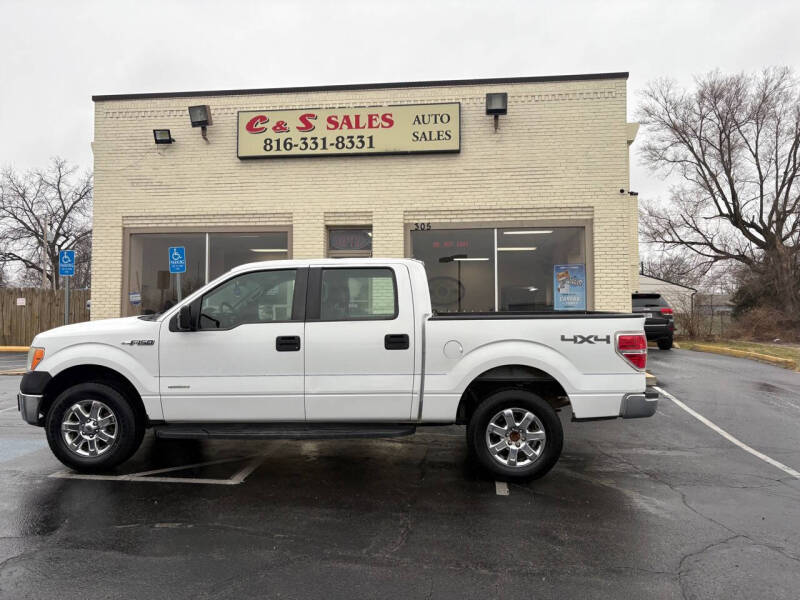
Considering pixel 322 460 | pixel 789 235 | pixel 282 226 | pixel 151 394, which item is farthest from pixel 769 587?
pixel 789 235

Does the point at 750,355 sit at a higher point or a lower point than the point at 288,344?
lower

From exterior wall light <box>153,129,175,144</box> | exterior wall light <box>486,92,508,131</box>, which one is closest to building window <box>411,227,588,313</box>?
exterior wall light <box>486,92,508,131</box>

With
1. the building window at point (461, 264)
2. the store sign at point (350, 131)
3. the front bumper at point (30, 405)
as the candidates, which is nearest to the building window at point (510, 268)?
the building window at point (461, 264)

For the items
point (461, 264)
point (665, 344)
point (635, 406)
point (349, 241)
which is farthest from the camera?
point (665, 344)

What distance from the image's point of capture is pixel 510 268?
11.1 m

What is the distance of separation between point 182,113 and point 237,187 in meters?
2.06

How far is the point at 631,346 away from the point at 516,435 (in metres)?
1.30

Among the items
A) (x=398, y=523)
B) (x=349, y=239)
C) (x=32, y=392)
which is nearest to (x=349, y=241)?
(x=349, y=239)

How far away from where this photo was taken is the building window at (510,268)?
1109 cm

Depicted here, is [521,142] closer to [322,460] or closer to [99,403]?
[322,460]

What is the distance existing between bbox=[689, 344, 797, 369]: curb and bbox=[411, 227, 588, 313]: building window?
7135 millimetres

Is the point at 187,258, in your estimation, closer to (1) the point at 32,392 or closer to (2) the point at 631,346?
(1) the point at 32,392

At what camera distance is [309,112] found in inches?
444

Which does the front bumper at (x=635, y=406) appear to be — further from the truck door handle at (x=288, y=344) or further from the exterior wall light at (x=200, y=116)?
the exterior wall light at (x=200, y=116)
